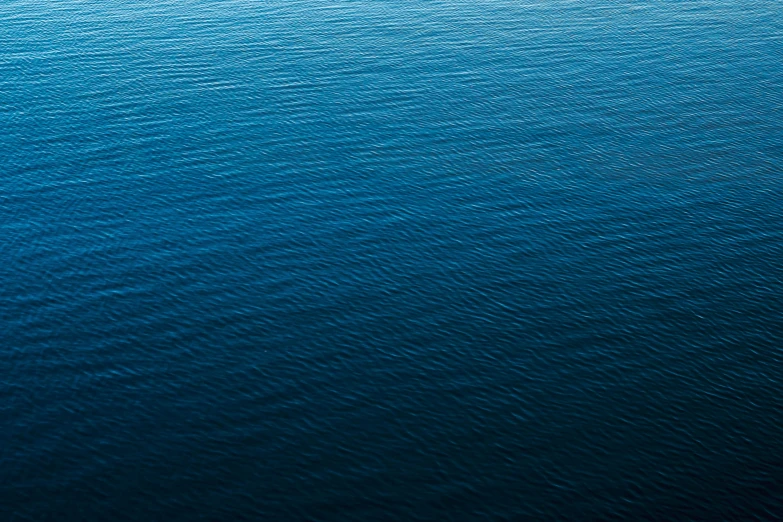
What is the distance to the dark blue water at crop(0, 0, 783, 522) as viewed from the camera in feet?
259

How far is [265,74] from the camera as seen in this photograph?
157 metres

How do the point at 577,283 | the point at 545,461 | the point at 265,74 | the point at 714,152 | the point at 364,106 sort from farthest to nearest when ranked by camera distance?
the point at 265,74, the point at 364,106, the point at 714,152, the point at 577,283, the point at 545,461

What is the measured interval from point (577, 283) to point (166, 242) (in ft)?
141

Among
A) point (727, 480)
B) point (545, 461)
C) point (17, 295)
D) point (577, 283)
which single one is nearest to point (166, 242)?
point (17, 295)

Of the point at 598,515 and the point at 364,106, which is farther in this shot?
the point at 364,106

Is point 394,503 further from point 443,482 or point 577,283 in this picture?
point 577,283

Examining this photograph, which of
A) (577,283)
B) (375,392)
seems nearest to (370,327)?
(375,392)

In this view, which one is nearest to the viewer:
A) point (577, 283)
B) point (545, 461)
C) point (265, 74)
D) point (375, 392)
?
point (545, 461)

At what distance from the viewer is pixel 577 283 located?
341 ft

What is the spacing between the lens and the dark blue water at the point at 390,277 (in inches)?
3110

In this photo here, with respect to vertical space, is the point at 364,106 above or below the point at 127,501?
above

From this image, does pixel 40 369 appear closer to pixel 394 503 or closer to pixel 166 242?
pixel 166 242

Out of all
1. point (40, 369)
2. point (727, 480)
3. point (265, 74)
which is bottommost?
point (727, 480)

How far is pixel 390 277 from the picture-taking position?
105688 mm
